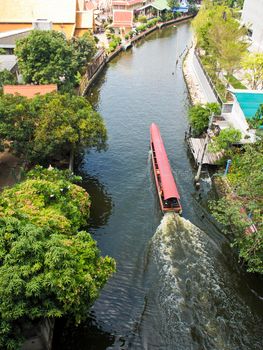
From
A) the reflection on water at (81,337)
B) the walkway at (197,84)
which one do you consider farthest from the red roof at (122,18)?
the reflection on water at (81,337)

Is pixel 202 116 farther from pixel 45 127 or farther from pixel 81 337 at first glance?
pixel 81 337

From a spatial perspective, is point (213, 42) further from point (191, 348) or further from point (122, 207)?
point (191, 348)

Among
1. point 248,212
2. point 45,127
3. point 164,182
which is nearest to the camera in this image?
point 248,212

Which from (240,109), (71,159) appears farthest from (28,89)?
(240,109)

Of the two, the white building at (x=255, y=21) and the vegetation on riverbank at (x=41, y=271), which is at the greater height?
the white building at (x=255, y=21)

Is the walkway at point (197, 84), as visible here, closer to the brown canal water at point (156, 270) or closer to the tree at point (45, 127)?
the brown canal water at point (156, 270)

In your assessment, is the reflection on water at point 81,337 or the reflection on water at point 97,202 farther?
the reflection on water at point 97,202
